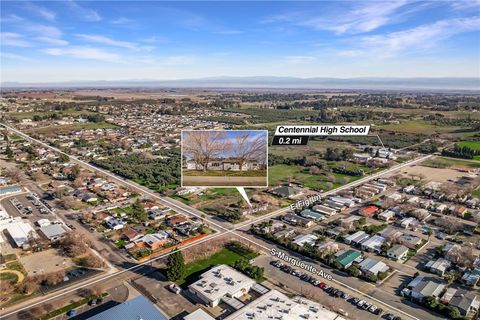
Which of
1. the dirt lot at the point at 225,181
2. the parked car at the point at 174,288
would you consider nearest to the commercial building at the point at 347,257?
the dirt lot at the point at 225,181

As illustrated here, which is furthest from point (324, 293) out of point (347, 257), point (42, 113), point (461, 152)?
point (42, 113)

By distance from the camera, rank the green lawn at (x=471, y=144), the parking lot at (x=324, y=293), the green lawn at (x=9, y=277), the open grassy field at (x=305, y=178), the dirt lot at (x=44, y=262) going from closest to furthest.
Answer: the parking lot at (x=324, y=293) → the green lawn at (x=9, y=277) → the dirt lot at (x=44, y=262) → the open grassy field at (x=305, y=178) → the green lawn at (x=471, y=144)

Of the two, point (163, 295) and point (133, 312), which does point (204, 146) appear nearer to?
point (133, 312)

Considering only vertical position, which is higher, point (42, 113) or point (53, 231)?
point (42, 113)

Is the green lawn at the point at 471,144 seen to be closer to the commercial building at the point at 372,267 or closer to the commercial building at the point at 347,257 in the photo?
the commercial building at the point at 347,257

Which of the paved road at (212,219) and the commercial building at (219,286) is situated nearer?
the commercial building at (219,286)

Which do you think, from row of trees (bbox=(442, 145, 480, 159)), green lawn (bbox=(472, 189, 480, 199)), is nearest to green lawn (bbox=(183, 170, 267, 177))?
green lawn (bbox=(472, 189, 480, 199))

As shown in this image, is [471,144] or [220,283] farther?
[471,144]
